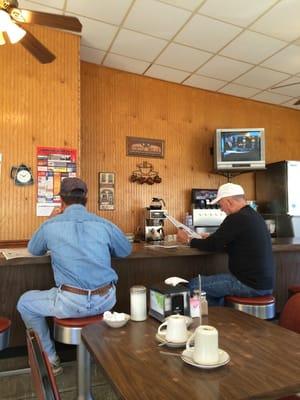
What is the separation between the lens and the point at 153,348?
1249 mm

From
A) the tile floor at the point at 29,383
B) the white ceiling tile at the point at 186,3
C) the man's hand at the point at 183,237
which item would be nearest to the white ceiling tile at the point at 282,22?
the white ceiling tile at the point at 186,3

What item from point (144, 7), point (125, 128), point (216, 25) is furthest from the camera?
point (125, 128)

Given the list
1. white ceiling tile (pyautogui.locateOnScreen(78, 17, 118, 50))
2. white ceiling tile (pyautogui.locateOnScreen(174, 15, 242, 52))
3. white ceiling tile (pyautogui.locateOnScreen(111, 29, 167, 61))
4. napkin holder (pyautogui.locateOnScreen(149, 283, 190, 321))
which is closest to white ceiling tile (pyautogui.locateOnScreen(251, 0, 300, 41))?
white ceiling tile (pyautogui.locateOnScreen(174, 15, 242, 52))

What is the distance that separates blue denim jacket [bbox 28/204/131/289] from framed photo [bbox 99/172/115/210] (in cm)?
221

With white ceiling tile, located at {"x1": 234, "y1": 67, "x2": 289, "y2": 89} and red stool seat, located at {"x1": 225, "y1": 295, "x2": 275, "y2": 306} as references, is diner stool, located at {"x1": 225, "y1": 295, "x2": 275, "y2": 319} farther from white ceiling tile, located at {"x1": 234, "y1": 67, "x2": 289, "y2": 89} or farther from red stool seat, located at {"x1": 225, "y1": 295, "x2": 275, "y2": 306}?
white ceiling tile, located at {"x1": 234, "y1": 67, "x2": 289, "y2": 89}

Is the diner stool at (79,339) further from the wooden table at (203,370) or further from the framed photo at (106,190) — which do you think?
the framed photo at (106,190)

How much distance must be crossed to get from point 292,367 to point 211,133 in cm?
435

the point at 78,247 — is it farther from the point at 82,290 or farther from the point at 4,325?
the point at 4,325

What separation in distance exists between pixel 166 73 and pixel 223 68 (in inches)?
30.3

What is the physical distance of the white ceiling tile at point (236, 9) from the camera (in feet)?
9.86

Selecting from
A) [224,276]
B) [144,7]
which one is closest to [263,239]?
[224,276]

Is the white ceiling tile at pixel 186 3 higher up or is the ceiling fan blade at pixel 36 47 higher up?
the white ceiling tile at pixel 186 3

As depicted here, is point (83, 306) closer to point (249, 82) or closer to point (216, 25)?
point (216, 25)

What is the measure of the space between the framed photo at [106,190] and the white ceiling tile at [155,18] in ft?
5.92
